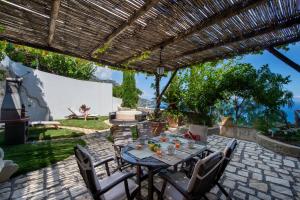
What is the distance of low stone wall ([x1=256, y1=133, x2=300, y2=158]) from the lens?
4973 millimetres

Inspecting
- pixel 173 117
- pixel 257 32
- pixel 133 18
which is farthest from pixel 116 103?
pixel 257 32

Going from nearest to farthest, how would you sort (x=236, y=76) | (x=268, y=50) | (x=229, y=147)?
(x=229, y=147) < (x=268, y=50) < (x=236, y=76)

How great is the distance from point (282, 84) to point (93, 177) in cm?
709

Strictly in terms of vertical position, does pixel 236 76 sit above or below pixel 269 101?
above

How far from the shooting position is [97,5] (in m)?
2.75

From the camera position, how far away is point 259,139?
20.0 ft

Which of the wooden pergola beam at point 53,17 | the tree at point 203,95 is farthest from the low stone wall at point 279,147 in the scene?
the wooden pergola beam at point 53,17

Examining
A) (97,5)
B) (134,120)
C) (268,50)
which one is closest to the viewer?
(97,5)

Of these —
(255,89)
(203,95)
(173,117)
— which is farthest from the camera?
(173,117)

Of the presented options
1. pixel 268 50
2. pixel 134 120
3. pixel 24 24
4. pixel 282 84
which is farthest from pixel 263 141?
pixel 24 24

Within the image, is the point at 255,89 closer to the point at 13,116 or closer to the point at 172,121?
the point at 172,121

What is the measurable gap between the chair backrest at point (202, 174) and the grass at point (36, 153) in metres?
3.52

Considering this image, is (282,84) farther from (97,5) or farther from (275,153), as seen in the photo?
(97,5)

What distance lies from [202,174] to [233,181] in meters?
2.11
